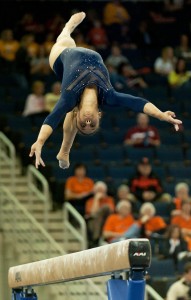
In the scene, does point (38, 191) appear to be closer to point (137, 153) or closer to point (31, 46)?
point (137, 153)

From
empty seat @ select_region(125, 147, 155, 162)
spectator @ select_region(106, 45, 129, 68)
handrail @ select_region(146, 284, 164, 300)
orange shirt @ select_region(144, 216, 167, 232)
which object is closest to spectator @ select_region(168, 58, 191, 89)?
spectator @ select_region(106, 45, 129, 68)

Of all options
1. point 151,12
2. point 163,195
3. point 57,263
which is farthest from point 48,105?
point 57,263

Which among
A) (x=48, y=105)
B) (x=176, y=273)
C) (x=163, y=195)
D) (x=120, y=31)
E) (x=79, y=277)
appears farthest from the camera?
(x=120, y=31)

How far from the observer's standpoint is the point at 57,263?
6906 millimetres

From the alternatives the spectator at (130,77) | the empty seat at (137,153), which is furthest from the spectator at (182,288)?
the spectator at (130,77)

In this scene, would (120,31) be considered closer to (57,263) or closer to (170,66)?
(170,66)

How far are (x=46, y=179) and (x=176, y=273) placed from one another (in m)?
2.44

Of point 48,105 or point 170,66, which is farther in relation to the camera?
point 170,66

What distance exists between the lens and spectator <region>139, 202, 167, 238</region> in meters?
11.7

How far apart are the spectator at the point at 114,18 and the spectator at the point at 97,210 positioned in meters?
5.59

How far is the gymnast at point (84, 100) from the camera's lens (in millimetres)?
6828

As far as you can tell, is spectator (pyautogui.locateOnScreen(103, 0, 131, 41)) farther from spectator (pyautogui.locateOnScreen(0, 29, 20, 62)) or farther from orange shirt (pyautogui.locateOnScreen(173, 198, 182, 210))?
orange shirt (pyautogui.locateOnScreen(173, 198, 182, 210))

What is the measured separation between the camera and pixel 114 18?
17391 millimetres

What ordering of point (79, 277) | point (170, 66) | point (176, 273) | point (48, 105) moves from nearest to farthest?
point (79, 277), point (176, 273), point (48, 105), point (170, 66)
